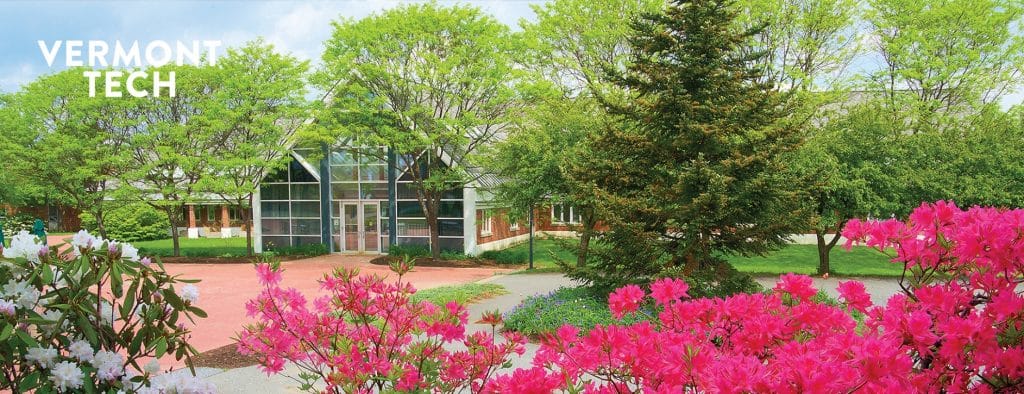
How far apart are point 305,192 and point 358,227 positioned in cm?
261

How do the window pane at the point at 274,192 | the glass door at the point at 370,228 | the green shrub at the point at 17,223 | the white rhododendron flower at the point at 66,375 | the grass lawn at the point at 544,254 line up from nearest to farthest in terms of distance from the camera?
the white rhododendron flower at the point at 66,375 < the grass lawn at the point at 544,254 < the glass door at the point at 370,228 < the window pane at the point at 274,192 < the green shrub at the point at 17,223

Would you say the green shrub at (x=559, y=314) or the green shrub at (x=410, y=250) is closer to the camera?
the green shrub at (x=559, y=314)

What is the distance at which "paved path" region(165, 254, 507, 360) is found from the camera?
1059cm

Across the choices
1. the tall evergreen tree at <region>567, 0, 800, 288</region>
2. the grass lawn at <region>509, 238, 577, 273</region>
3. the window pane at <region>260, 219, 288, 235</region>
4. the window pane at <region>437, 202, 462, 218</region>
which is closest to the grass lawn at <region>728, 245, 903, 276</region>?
the grass lawn at <region>509, 238, 577, 273</region>

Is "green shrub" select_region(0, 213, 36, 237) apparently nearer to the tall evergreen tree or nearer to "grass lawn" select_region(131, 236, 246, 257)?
"grass lawn" select_region(131, 236, 246, 257)

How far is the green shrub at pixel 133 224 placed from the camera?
35.2m

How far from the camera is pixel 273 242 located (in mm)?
26406

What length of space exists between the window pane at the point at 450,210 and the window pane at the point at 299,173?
572 cm

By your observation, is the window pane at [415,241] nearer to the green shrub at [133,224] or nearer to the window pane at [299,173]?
the window pane at [299,173]

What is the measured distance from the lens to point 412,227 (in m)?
24.7

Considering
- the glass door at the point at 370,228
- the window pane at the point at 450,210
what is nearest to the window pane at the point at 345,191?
the glass door at the point at 370,228

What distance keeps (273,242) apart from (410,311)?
24.6 m

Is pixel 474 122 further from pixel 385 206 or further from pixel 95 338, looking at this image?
pixel 95 338

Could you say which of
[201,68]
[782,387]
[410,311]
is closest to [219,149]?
[201,68]
